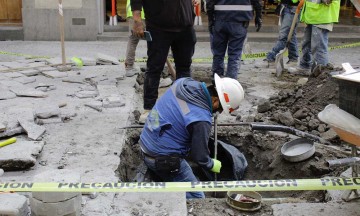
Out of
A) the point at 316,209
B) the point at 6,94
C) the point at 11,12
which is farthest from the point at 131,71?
the point at 11,12

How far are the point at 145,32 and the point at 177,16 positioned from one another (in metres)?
0.42

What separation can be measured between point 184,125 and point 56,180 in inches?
48.9

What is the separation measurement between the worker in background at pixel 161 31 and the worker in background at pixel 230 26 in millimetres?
1231

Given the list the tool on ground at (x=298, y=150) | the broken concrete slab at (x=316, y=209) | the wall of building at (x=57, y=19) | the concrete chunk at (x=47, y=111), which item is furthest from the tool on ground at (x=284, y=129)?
the wall of building at (x=57, y=19)

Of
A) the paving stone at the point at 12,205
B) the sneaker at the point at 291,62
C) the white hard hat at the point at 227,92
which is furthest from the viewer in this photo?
the sneaker at the point at 291,62

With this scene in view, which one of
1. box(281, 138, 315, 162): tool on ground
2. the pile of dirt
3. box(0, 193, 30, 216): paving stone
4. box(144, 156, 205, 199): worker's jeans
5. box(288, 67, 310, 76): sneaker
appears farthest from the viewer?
box(288, 67, 310, 76): sneaker

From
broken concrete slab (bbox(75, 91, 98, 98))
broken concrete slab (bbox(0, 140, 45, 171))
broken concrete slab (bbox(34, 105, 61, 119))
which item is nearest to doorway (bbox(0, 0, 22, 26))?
broken concrete slab (bbox(75, 91, 98, 98))

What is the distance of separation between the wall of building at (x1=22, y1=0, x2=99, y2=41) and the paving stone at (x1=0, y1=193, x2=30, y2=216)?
8.75m

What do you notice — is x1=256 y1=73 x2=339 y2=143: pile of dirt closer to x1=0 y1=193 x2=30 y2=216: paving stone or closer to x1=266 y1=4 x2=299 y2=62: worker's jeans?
x1=266 y1=4 x2=299 y2=62: worker's jeans

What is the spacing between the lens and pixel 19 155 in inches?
165

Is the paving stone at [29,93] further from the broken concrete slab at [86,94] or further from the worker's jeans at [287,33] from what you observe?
Result: the worker's jeans at [287,33]

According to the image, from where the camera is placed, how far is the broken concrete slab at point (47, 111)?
5455 millimetres

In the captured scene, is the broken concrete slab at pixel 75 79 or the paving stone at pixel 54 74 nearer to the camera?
the broken concrete slab at pixel 75 79

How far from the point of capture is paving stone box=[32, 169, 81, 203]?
10.6 ft
